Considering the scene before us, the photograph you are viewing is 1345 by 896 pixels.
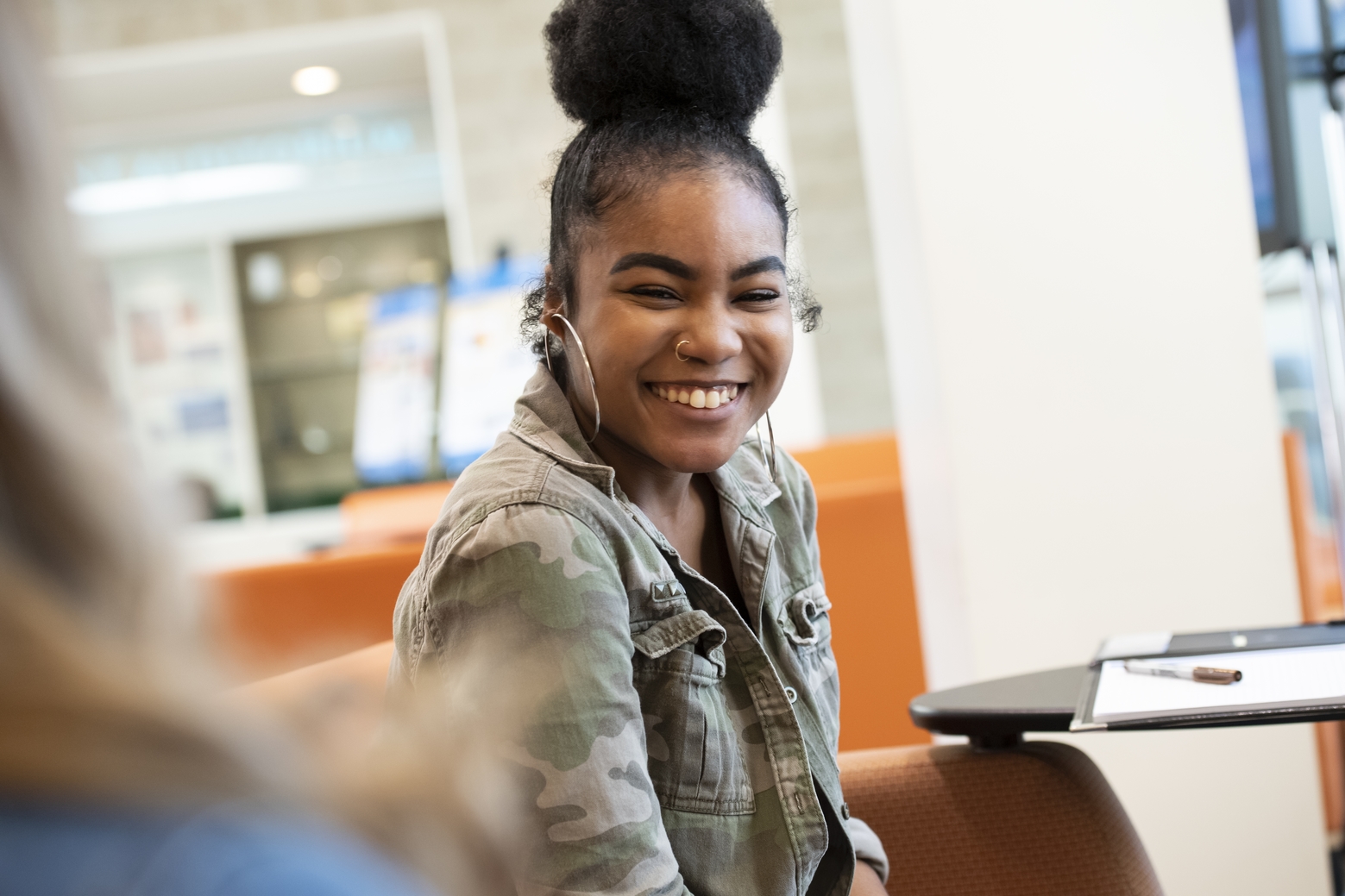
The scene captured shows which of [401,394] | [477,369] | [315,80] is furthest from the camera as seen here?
[315,80]

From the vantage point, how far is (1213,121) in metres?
1.75

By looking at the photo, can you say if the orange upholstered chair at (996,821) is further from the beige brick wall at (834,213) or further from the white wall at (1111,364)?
the beige brick wall at (834,213)

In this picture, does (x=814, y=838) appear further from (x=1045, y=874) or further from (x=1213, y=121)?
(x=1213, y=121)

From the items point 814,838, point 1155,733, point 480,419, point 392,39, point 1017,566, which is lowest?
point 1155,733

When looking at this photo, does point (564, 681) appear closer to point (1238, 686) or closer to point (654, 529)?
point (654, 529)

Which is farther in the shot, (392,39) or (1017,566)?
(392,39)

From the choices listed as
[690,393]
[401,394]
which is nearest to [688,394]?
[690,393]

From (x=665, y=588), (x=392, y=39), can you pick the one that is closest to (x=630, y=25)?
(x=665, y=588)

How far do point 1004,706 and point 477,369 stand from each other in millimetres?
3710

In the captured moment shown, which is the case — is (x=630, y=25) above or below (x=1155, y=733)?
above

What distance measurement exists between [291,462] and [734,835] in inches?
232

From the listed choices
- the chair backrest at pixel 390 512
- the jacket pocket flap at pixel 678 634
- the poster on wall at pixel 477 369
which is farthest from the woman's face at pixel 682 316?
the poster on wall at pixel 477 369

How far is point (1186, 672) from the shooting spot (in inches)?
44.9

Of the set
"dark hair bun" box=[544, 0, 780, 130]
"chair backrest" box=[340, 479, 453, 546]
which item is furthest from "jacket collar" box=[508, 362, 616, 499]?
"chair backrest" box=[340, 479, 453, 546]
